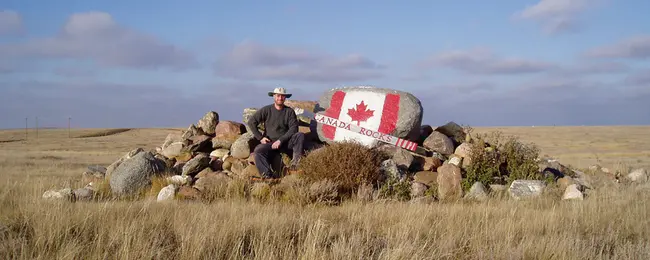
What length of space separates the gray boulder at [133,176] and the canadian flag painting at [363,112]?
12.8 ft

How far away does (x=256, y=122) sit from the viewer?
10.7 m

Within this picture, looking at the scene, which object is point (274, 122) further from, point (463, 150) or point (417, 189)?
point (463, 150)

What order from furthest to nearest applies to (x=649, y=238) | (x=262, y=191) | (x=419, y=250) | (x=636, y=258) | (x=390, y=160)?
1. (x=390, y=160)
2. (x=262, y=191)
3. (x=649, y=238)
4. (x=636, y=258)
5. (x=419, y=250)

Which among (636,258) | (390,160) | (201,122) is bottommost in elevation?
(636,258)

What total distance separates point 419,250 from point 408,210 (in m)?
2.12

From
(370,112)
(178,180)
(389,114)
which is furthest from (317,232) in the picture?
(370,112)

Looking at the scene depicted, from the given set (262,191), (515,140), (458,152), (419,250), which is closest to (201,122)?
(262,191)

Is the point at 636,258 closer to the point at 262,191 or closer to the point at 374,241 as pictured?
the point at 374,241

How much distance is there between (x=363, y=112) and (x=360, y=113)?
73 mm

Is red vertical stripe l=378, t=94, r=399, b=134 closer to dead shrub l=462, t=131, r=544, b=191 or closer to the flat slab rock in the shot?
dead shrub l=462, t=131, r=544, b=191

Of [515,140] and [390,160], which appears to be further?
[515,140]

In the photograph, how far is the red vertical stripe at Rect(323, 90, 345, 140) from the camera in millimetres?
11531

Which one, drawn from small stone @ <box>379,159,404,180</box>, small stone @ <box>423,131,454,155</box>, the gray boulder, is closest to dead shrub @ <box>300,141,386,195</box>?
small stone @ <box>379,159,404,180</box>

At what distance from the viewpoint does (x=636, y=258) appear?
538 centimetres
